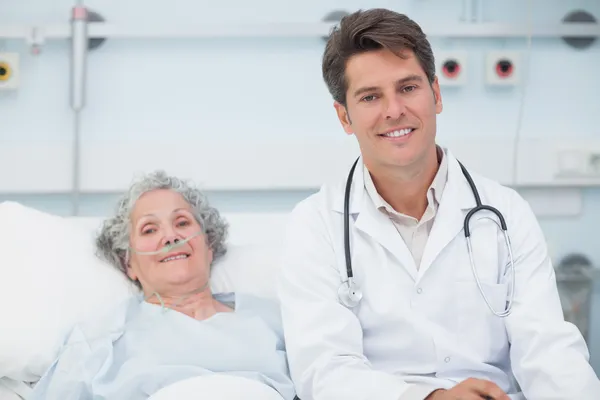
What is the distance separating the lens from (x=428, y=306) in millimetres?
1677

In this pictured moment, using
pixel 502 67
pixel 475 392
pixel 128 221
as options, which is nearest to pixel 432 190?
pixel 475 392

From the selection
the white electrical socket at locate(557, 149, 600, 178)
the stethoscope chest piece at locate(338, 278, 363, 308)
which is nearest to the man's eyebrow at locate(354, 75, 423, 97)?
the stethoscope chest piece at locate(338, 278, 363, 308)

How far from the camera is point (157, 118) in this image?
100 inches

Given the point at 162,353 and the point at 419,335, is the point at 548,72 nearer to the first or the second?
the point at 419,335

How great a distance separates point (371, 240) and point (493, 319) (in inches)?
12.1

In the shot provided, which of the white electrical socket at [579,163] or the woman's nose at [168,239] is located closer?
the woman's nose at [168,239]

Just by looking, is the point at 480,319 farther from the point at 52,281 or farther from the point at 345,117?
the point at 52,281

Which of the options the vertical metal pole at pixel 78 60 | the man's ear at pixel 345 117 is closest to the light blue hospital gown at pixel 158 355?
the man's ear at pixel 345 117

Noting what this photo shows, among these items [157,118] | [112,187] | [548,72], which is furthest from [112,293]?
[548,72]

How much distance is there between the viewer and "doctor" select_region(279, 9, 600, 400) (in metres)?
1.63

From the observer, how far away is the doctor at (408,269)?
1633mm

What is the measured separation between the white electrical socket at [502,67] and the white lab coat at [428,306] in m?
0.88

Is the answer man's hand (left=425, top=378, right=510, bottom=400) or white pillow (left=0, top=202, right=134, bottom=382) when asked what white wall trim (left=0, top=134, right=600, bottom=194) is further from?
man's hand (left=425, top=378, right=510, bottom=400)

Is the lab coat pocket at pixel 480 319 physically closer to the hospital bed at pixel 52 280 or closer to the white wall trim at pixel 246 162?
the hospital bed at pixel 52 280
